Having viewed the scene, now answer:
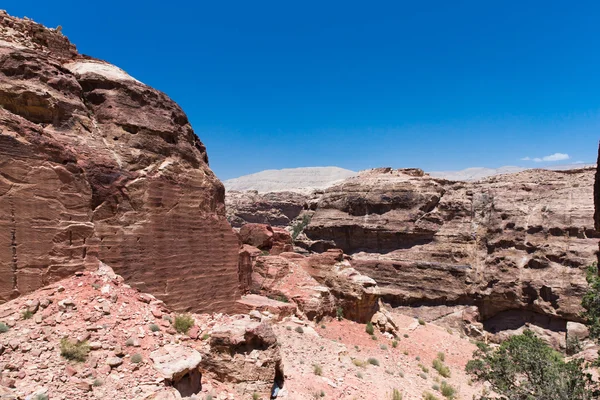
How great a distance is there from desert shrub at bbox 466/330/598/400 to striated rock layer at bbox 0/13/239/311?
8.49 meters

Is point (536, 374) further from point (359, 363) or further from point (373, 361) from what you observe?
point (359, 363)

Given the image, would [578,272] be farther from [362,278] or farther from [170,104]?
[170,104]

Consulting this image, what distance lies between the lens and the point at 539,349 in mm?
12164

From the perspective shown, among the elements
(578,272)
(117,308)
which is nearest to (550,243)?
(578,272)

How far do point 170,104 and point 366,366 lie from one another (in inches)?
406

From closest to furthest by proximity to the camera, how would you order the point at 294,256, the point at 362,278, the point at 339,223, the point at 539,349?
the point at 539,349 < the point at 362,278 < the point at 294,256 < the point at 339,223

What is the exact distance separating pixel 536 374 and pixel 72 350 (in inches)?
463

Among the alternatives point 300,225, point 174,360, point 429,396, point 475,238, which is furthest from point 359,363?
point 300,225

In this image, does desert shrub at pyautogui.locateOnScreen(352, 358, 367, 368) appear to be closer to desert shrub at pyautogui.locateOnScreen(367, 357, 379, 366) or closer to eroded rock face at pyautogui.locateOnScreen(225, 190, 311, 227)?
desert shrub at pyautogui.locateOnScreen(367, 357, 379, 366)

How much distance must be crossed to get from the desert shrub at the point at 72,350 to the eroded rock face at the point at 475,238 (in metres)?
29.8

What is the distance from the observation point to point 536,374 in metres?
11.4

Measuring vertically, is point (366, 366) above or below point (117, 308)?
below

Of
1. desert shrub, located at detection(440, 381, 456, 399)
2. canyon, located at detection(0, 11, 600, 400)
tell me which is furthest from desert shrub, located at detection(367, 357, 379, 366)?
desert shrub, located at detection(440, 381, 456, 399)

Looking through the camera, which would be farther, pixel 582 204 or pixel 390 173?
pixel 390 173
